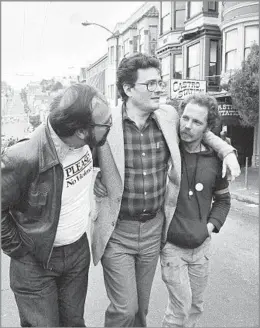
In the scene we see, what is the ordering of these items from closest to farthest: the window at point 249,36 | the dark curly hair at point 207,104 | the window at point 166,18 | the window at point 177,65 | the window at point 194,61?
1. the dark curly hair at point 207,104
2. the window at point 249,36
3. the window at point 194,61
4. the window at point 166,18
5. the window at point 177,65

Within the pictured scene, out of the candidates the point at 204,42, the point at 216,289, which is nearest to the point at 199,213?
the point at 216,289

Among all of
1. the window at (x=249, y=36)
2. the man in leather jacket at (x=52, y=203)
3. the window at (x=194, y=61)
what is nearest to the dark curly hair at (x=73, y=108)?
the man in leather jacket at (x=52, y=203)

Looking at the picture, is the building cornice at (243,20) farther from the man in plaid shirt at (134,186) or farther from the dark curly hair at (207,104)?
the man in plaid shirt at (134,186)

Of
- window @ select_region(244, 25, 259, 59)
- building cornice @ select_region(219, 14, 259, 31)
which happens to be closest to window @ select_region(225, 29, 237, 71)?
building cornice @ select_region(219, 14, 259, 31)

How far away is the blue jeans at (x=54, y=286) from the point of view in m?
2.08

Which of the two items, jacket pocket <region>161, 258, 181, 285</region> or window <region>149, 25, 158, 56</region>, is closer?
jacket pocket <region>161, 258, 181, 285</region>

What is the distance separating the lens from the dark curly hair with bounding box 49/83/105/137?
6.09ft

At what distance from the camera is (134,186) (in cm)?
243

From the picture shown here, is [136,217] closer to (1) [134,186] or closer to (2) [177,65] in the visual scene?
(1) [134,186]

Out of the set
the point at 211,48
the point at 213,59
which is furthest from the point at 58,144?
the point at 211,48

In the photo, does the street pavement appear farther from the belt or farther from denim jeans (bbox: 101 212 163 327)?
the belt

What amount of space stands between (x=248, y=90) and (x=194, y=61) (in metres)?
8.08

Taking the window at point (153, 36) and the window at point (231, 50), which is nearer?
the window at point (231, 50)

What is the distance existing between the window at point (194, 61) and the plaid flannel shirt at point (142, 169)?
1629 centimetres
